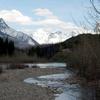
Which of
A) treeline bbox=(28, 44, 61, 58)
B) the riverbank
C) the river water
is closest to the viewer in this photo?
the riverbank

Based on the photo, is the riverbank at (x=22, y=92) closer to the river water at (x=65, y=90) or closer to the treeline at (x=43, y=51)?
the river water at (x=65, y=90)

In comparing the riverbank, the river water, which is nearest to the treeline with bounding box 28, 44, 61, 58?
the river water

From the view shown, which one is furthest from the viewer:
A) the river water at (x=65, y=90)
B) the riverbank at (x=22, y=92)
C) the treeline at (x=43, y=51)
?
the treeline at (x=43, y=51)

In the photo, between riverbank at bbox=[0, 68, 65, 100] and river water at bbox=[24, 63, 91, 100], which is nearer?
riverbank at bbox=[0, 68, 65, 100]

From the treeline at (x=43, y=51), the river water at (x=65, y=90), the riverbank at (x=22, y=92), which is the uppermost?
the treeline at (x=43, y=51)

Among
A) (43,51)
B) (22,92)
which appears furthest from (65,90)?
(43,51)

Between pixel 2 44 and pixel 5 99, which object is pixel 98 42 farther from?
pixel 2 44

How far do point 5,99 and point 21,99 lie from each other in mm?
962

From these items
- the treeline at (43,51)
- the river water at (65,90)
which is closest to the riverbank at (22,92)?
the river water at (65,90)

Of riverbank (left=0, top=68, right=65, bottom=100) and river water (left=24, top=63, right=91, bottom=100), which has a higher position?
riverbank (left=0, top=68, right=65, bottom=100)

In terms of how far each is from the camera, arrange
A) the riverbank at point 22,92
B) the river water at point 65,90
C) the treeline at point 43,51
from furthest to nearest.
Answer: the treeline at point 43,51, the river water at point 65,90, the riverbank at point 22,92

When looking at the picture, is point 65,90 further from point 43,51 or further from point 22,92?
point 43,51

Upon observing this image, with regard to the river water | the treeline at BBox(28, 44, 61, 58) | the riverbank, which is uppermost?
the treeline at BBox(28, 44, 61, 58)

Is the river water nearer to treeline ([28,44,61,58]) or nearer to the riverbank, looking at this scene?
the riverbank
